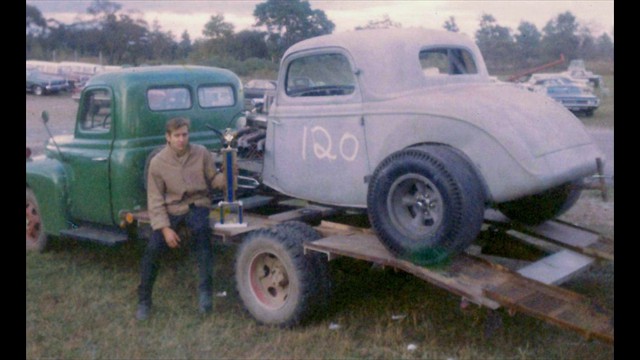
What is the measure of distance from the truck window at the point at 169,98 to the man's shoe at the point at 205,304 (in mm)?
2104

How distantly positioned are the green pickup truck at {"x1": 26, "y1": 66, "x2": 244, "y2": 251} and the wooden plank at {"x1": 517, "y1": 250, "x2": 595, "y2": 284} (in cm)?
336

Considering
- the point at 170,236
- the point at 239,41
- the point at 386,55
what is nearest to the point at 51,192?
the point at 170,236

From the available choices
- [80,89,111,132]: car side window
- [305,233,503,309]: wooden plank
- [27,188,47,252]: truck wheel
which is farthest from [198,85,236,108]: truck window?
[305,233,503,309]: wooden plank

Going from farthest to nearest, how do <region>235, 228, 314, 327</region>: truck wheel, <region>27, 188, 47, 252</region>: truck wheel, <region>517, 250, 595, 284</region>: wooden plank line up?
<region>27, 188, 47, 252</region>: truck wheel < <region>235, 228, 314, 327</region>: truck wheel < <region>517, 250, 595, 284</region>: wooden plank

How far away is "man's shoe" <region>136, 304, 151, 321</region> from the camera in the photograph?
5.82 metres

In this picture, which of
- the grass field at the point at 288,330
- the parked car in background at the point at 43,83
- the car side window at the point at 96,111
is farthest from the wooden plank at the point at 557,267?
the parked car in background at the point at 43,83

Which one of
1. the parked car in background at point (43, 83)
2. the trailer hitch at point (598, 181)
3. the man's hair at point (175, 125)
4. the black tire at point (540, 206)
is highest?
the parked car in background at point (43, 83)

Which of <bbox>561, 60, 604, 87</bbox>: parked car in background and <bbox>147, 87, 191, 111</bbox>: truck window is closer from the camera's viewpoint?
<bbox>147, 87, 191, 111</bbox>: truck window

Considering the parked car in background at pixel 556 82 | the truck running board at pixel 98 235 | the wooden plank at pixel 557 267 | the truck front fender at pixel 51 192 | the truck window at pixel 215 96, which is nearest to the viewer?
the wooden plank at pixel 557 267

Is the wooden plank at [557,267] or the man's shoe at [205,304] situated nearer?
the wooden plank at [557,267]

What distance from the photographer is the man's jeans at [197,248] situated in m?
5.87

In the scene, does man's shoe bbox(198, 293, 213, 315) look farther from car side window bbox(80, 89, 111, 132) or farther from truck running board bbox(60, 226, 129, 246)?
car side window bbox(80, 89, 111, 132)

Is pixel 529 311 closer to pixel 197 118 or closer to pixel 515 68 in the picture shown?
pixel 197 118

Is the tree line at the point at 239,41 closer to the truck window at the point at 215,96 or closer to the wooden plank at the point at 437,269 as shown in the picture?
the truck window at the point at 215,96
